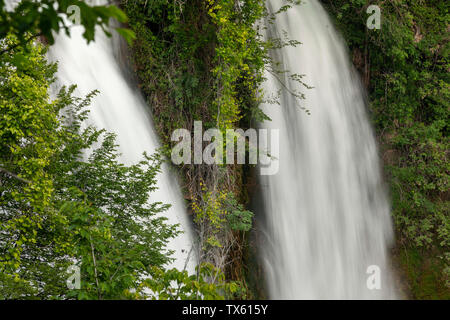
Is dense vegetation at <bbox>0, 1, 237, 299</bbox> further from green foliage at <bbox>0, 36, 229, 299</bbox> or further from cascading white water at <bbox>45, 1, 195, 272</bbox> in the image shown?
cascading white water at <bbox>45, 1, 195, 272</bbox>

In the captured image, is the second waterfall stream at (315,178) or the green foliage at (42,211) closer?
the green foliage at (42,211)

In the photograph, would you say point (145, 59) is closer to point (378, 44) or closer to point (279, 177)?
point (279, 177)

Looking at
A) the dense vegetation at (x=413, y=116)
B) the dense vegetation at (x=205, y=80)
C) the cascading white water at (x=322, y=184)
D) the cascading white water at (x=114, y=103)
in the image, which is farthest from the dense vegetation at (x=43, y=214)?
the dense vegetation at (x=413, y=116)

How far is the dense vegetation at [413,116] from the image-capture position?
14453 mm

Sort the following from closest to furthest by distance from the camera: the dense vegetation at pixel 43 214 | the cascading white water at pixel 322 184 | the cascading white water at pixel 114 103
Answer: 1. the dense vegetation at pixel 43 214
2. the cascading white water at pixel 114 103
3. the cascading white water at pixel 322 184

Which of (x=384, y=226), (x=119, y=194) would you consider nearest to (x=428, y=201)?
(x=384, y=226)

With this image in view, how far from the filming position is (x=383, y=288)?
14484mm

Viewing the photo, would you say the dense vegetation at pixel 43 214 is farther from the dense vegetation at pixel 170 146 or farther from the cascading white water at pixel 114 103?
the cascading white water at pixel 114 103

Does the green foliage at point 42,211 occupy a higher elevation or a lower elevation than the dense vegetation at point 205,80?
lower


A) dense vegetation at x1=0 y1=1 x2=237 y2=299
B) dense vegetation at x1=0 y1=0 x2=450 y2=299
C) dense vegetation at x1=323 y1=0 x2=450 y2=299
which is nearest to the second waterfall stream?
dense vegetation at x1=0 y1=0 x2=450 y2=299

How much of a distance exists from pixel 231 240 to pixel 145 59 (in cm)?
434

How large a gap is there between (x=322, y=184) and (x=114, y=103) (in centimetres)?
617

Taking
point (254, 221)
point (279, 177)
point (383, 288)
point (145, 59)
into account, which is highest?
point (145, 59)

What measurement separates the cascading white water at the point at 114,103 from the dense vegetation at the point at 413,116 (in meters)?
7.20
